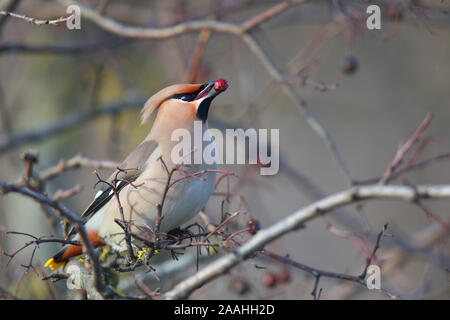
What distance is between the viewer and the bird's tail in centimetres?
312

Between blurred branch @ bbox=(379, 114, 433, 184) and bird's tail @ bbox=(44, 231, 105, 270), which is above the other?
blurred branch @ bbox=(379, 114, 433, 184)

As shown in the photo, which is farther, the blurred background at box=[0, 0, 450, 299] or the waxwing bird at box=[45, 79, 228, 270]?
the blurred background at box=[0, 0, 450, 299]

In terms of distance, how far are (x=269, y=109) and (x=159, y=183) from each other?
6.06 metres

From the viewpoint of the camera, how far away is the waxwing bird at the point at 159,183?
301cm

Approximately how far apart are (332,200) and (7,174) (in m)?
5.59

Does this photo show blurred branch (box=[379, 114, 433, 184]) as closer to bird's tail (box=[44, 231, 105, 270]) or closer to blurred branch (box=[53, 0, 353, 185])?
blurred branch (box=[53, 0, 353, 185])

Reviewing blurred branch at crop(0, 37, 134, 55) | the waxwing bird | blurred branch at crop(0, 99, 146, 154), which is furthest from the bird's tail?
blurred branch at crop(0, 99, 146, 154)

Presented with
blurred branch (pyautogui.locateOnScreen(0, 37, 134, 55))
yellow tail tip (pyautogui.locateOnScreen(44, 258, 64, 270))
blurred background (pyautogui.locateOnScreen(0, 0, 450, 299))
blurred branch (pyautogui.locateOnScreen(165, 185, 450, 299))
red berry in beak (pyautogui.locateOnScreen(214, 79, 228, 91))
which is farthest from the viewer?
blurred branch (pyautogui.locateOnScreen(0, 37, 134, 55))

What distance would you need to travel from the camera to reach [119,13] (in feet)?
20.2

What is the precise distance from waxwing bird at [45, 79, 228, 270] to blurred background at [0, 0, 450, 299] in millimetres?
248

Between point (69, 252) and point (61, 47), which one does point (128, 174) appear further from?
point (61, 47)

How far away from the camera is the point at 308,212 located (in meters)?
1.88
